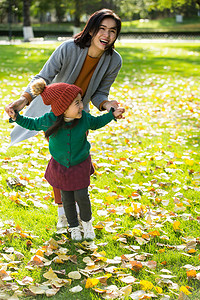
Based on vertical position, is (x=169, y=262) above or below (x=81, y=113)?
below

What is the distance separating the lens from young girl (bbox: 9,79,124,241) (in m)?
2.79

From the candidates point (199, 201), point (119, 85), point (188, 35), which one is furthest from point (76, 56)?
point (188, 35)

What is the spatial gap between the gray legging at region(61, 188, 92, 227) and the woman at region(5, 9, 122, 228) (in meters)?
0.21

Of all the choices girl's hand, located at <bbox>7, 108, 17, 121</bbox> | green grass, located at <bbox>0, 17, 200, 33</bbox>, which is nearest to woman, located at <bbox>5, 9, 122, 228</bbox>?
girl's hand, located at <bbox>7, 108, 17, 121</bbox>

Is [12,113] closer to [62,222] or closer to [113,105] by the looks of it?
[113,105]

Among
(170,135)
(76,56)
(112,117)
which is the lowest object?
(170,135)

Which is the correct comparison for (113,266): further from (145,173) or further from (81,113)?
(145,173)

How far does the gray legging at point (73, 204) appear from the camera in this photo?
314 centimetres

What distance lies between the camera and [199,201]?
4.04 meters

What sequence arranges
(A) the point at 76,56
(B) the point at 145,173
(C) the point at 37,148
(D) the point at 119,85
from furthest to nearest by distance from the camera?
(D) the point at 119,85 → (C) the point at 37,148 → (B) the point at 145,173 → (A) the point at 76,56

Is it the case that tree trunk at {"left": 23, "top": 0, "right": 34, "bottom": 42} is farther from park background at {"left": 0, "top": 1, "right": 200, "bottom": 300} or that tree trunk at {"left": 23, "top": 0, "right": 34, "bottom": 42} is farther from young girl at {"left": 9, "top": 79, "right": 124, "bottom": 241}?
young girl at {"left": 9, "top": 79, "right": 124, "bottom": 241}

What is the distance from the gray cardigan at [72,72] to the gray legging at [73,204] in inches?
27.9

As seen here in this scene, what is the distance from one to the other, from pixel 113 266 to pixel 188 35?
1422 inches

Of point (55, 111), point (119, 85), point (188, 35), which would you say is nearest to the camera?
point (55, 111)
